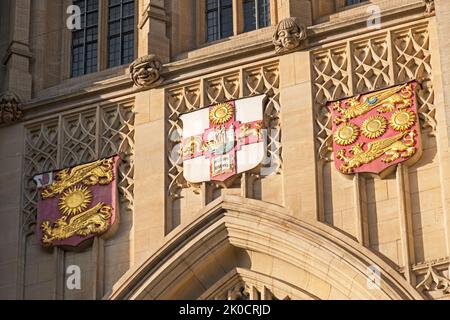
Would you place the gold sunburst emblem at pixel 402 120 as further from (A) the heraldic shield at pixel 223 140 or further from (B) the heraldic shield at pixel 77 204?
(B) the heraldic shield at pixel 77 204

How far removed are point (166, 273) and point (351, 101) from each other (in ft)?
14.1

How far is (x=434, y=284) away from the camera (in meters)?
28.1

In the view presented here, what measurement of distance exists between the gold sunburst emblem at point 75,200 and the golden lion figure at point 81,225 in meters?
0.11

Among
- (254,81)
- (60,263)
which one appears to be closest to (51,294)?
(60,263)

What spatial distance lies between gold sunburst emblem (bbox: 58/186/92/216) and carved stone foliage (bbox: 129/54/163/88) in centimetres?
216

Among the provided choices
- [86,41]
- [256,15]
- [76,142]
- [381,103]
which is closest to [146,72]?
[76,142]

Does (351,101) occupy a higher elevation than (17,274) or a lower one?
higher

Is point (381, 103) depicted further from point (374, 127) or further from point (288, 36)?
point (288, 36)

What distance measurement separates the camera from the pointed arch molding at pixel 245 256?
2917 centimetres

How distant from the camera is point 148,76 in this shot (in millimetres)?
31781

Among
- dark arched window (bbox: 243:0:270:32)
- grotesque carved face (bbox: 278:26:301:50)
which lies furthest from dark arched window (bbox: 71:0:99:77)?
grotesque carved face (bbox: 278:26:301:50)
